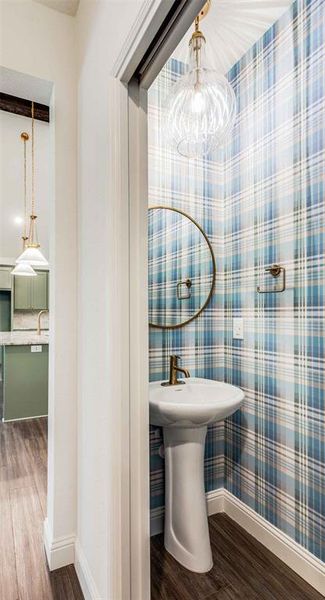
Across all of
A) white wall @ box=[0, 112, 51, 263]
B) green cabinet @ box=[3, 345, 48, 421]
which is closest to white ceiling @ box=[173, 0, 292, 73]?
white wall @ box=[0, 112, 51, 263]

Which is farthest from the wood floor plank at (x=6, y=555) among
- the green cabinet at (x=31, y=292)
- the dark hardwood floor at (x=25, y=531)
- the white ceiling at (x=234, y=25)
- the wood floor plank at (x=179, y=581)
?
the green cabinet at (x=31, y=292)

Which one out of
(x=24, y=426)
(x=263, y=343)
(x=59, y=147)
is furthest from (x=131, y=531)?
(x=24, y=426)

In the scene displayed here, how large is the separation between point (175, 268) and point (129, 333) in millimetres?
823

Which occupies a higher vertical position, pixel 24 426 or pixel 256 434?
pixel 256 434

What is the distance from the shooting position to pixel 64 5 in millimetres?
1521

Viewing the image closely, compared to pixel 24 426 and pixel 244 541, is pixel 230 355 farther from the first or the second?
pixel 24 426

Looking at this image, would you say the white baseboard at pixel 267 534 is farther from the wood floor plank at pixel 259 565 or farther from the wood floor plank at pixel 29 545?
the wood floor plank at pixel 29 545

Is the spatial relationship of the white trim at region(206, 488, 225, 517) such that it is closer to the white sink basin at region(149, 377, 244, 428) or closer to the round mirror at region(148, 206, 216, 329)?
the white sink basin at region(149, 377, 244, 428)

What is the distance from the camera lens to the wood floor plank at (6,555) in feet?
4.47

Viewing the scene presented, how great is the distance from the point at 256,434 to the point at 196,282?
881 mm

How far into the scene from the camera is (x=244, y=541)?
1.68 m

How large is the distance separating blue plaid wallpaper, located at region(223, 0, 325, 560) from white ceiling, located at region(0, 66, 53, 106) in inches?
41.5

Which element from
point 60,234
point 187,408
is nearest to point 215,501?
point 187,408

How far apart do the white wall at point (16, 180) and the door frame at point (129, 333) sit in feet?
9.70
